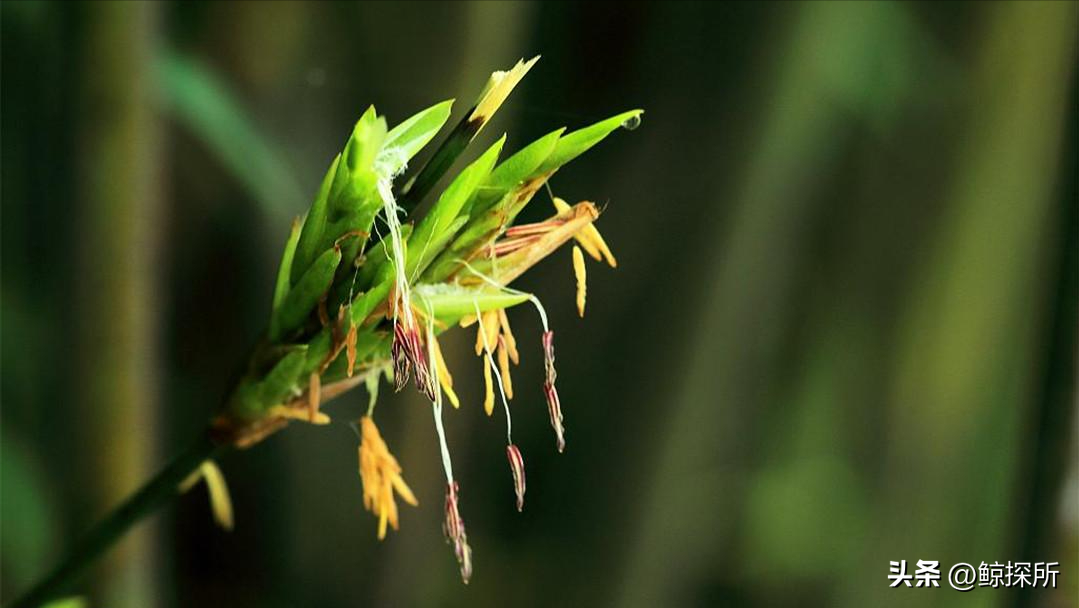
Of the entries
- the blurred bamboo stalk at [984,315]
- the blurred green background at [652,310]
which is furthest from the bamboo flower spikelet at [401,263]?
the blurred bamboo stalk at [984,315]

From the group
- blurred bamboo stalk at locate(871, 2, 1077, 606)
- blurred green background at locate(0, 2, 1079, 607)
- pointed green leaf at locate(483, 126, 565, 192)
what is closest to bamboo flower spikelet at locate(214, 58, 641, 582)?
pointed green leaf at locate(483, 126, 565, 192)

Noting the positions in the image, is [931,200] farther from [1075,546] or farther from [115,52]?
[115,52]

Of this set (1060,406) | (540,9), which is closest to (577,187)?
(540,9)

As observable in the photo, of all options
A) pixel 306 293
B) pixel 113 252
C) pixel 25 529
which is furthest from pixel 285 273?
pixel 25 529

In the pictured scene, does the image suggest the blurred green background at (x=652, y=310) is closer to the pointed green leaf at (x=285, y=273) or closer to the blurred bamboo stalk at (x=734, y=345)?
the blurred bamboo stalk at (x=734, y=345)

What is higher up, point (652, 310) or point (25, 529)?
point (652, 310)

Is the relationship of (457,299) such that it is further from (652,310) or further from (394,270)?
(652,310)

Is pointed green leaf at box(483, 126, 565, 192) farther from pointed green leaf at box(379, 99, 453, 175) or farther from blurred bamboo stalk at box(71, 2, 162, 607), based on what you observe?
blurred bamboo stalk at box(71, 2, 162, 607)
